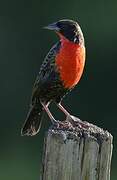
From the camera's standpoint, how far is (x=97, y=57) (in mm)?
22312

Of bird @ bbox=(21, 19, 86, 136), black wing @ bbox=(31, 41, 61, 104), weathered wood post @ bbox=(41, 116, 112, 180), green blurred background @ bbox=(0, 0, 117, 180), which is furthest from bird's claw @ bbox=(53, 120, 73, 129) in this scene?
green blurred background @ bbox=(0, 0, 117, 180)

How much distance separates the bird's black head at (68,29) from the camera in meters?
8.58

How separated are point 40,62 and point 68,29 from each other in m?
12.6

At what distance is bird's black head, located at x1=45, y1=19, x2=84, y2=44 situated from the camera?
858 centimetres

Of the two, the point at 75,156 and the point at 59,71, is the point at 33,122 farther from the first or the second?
the point at 75,156

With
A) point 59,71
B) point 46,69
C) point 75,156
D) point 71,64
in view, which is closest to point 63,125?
point 75,156

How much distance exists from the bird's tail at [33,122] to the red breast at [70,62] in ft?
1.22

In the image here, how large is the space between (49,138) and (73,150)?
0.17 meters

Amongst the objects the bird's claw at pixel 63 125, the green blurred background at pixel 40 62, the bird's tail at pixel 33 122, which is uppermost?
the green blurred background at pixel 40 62

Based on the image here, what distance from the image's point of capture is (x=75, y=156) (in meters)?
6.21

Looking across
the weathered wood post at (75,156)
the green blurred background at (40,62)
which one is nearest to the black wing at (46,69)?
the weathered wood post at (75,156)

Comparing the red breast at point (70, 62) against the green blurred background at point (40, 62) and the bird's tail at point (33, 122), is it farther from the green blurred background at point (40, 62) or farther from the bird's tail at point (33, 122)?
the green blurred background at point (40, 62)

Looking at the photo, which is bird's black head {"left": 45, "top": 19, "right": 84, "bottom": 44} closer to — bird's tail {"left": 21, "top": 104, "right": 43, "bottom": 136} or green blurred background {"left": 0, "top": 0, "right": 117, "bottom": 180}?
bird's tail {"left": 21, "top": 104, "right": 43, "bottom": 136}

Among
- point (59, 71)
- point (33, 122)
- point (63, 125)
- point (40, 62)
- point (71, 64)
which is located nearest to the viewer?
point (63, 125)
